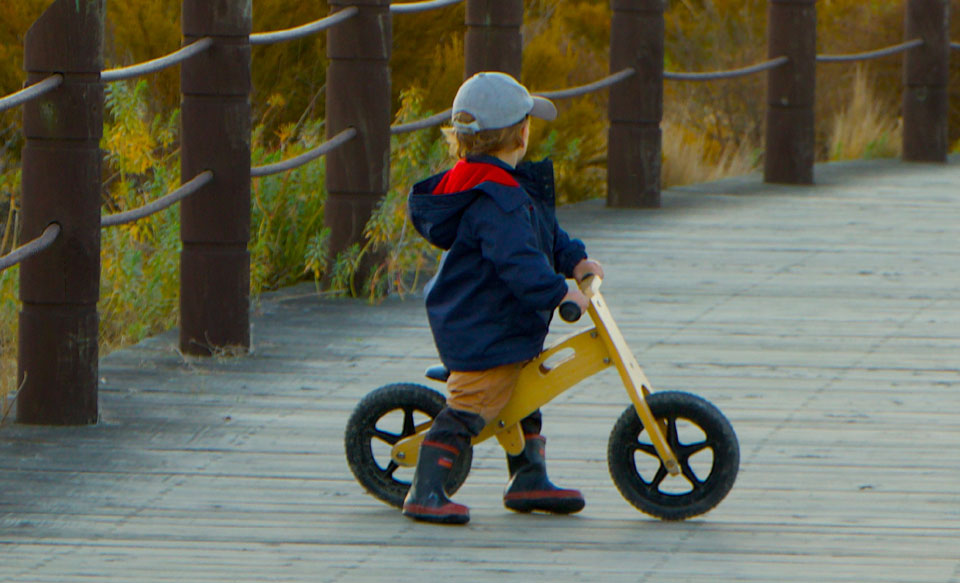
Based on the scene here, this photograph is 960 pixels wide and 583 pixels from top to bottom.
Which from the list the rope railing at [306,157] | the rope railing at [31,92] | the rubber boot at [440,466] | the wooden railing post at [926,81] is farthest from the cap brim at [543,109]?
the wooden railing post at [926,81]

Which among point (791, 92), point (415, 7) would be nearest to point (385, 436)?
point (415, 7)

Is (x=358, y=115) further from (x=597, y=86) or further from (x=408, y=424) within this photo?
(x=408, y=424)

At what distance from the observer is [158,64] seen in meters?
4.54

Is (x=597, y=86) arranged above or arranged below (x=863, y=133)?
above

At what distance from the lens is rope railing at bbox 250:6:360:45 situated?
210 inches

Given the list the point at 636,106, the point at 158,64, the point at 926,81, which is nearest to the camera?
the point at 158,64

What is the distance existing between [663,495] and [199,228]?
196cm

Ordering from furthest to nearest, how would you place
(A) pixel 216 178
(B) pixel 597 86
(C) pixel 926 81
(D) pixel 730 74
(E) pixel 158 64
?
(C) pixel 926 81
(D) pixel 730 74
(B) pixel 597 86
(A) pixel 216 178
(E) pixel 158 64

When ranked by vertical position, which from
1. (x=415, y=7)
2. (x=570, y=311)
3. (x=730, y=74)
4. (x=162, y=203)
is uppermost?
(x=415, y=7)

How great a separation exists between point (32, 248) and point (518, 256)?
4.05ft

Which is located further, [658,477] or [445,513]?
[658,477]

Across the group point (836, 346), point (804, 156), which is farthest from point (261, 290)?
point (804, 156)

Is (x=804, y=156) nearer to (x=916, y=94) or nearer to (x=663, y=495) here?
(x=916, y=94)

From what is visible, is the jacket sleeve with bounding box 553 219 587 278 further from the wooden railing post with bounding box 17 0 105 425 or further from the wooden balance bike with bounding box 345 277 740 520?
the wooden railing post with bounding box 17 0 105 425
